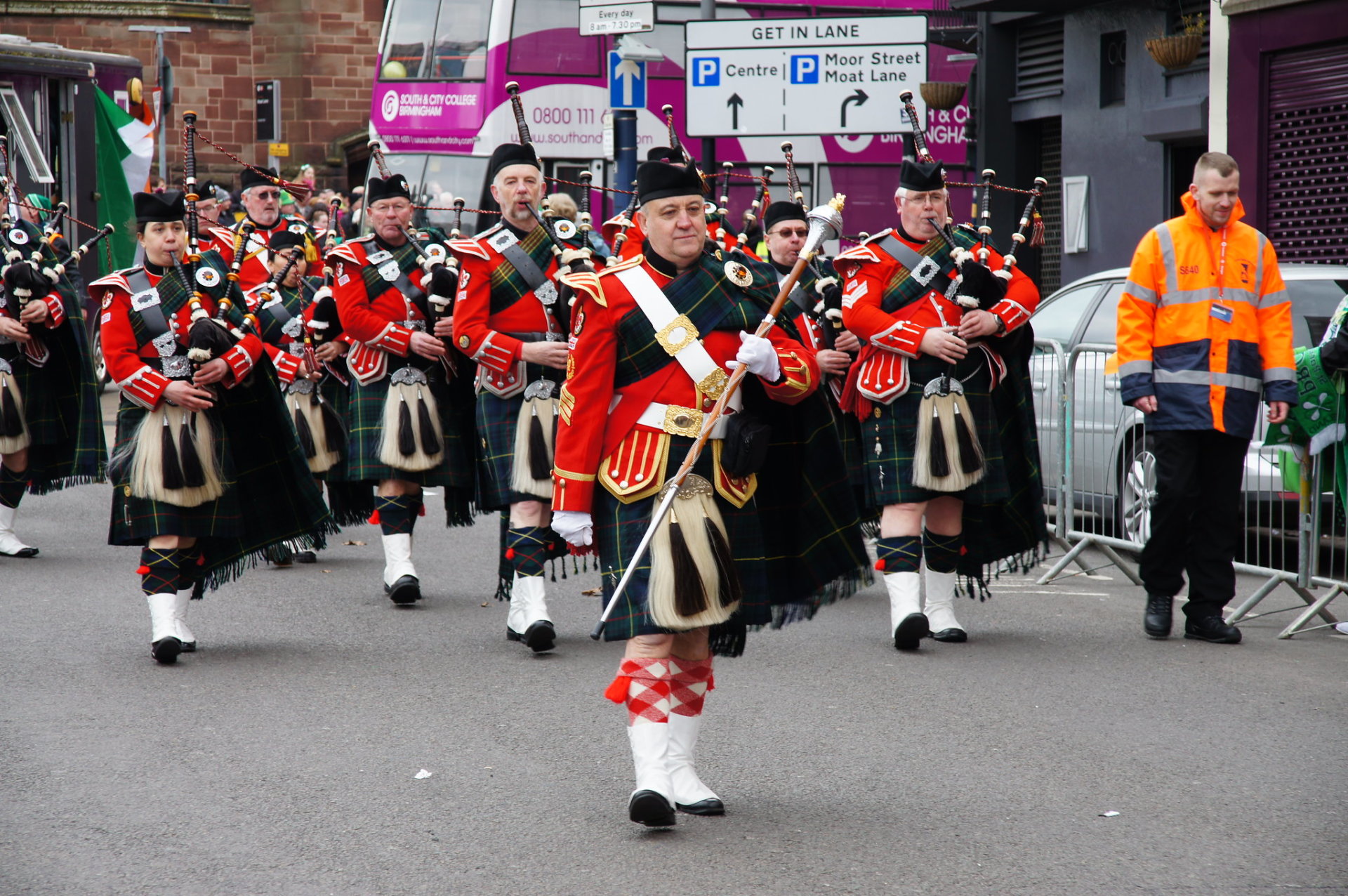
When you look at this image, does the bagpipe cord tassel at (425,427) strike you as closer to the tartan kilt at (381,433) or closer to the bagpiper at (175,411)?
the tartan kilt at (381,433)

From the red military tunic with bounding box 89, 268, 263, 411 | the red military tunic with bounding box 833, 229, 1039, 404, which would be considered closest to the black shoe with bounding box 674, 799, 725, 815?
the red military tunic with bounding box 833, 229, 1039, 404

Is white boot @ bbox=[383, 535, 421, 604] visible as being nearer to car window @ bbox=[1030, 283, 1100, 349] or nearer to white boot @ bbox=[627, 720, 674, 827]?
white boot @ bbox=[627, 720, 674, 827]

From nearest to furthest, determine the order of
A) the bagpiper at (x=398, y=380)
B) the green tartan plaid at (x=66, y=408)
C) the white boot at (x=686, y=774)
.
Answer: the white boot at (x=686, y=774) → the bagpiper at (x=398, y=380) → the green tartan plaid at (x=66, y=408)

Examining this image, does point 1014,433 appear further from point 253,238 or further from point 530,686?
point 253,238

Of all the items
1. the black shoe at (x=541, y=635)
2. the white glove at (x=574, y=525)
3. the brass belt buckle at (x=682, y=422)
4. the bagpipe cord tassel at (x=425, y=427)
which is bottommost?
the black shoe at (x=541, y=635)

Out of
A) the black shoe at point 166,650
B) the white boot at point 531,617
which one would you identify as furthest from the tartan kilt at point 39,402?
the white boot at point 531,617

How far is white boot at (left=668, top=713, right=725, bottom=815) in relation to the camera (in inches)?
183

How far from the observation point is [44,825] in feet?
15.1

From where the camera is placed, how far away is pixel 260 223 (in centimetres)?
967

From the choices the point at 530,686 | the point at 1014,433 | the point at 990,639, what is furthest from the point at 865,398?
the point at 530,686

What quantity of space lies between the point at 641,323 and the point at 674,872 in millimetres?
1463

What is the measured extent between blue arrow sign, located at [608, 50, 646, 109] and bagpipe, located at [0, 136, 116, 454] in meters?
5.23

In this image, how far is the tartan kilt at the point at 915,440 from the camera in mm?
6992

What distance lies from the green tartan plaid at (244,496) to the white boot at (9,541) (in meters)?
2.78
